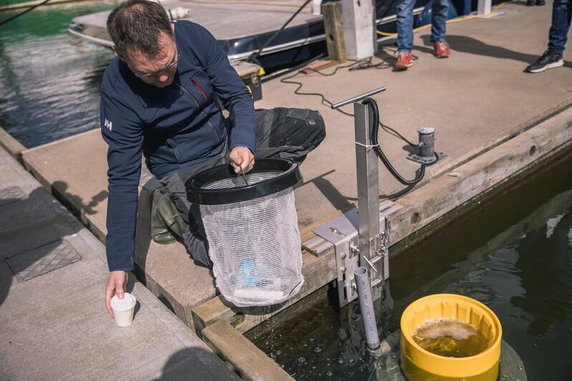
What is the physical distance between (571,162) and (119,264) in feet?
12.1

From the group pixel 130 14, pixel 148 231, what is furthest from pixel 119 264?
pixel 130 14

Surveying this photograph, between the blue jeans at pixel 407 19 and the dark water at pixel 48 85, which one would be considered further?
the dark water at pixel 48 85

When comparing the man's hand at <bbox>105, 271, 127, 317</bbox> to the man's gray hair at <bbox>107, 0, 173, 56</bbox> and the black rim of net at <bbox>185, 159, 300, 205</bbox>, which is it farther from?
the man's gray hair at <bbox>107, 0, 173, 56</bbox>

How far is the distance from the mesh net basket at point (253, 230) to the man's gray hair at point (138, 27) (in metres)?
0.63

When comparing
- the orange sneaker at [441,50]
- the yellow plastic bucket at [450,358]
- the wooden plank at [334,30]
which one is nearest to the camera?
the yellow plastic bucket at [450,358]

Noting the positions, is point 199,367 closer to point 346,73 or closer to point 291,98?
point 291,98

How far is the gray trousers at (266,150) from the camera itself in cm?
291

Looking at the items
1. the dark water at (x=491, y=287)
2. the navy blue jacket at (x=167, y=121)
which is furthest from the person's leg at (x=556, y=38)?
the navy blue jacket at (x=167, y=121)

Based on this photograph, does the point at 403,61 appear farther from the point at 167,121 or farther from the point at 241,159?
the point at 241,159

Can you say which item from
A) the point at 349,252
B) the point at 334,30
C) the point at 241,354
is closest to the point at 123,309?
the point at 241,354

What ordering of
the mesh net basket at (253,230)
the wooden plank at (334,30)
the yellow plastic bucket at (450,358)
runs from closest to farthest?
the yellow plastic bucket at (450,358) → the mesh net basket at (253,230) → the wooden plank at (334,30)

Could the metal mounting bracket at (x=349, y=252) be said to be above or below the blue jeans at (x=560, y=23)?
below

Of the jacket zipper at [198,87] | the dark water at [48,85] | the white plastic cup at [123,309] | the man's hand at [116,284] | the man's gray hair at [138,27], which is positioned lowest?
the dark water at [48,85]

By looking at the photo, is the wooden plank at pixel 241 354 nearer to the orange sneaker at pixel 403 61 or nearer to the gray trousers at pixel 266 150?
the gray trousers at pixel 266 150
